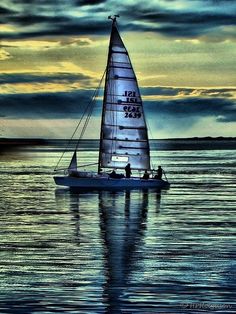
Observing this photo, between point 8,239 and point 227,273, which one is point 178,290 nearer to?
point 227,273

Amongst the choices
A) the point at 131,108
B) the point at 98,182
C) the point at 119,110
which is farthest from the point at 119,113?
the point at 98,182

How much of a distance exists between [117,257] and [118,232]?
8.85 metres

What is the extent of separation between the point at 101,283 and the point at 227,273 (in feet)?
14.8

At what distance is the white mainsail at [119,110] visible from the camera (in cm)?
8131

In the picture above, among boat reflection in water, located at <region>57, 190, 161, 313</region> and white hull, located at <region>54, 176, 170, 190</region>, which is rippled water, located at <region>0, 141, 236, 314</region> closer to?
boat reflection in water, located at <region>57, 190, 161, 313</region>

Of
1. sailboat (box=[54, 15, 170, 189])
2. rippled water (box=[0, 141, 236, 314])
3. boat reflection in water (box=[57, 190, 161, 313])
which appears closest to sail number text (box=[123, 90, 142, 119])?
sailboat (box=[54, 15, 170, 189])

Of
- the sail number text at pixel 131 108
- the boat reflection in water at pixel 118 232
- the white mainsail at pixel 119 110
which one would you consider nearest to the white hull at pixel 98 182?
the boat reflection in water at pixel 118 232

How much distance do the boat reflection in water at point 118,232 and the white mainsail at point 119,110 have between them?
310 inches

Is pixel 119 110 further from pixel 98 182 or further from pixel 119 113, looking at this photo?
pixel 98 182

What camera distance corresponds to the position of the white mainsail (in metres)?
81.3

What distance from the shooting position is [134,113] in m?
82.0

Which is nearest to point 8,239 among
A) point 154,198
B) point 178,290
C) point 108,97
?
point 178,290

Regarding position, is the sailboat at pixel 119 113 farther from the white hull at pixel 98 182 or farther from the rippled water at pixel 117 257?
the rippled water at pixel 117 257

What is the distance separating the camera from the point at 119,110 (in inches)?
3209
